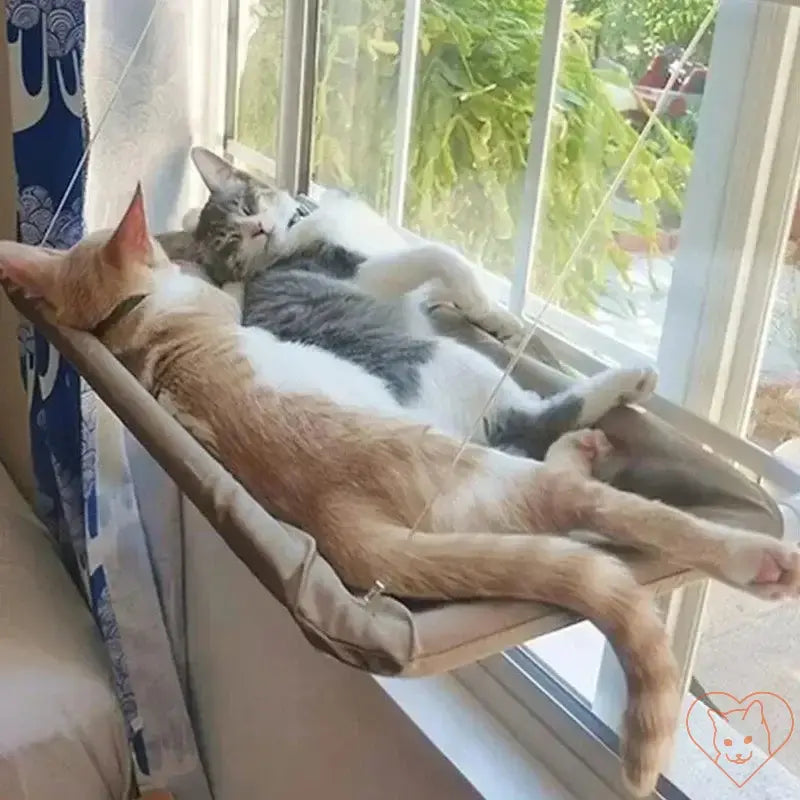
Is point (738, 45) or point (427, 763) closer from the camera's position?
point (738, 45)

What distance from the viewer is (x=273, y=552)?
73 centimetres

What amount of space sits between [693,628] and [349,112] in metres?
0.84

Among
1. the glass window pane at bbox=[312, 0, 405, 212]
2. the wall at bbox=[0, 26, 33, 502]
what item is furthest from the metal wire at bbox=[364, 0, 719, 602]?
the wall at bbox=[0, 26, 33, 502]

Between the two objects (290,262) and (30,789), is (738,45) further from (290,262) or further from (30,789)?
(30,789)

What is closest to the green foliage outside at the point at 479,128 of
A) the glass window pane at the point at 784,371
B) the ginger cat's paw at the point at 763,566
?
the glass window pane at the point at 784,371

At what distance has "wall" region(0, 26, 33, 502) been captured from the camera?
1.77 metres

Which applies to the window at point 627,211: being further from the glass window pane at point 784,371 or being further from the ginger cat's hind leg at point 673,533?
the ginger cat's hind leg at point 673,533

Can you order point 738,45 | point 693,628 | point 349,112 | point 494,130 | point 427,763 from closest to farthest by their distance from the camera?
point 738,45, point 693,628, point 427,763, point 494,130, point 349,112

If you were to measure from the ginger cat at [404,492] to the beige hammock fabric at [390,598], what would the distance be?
0.02 meters

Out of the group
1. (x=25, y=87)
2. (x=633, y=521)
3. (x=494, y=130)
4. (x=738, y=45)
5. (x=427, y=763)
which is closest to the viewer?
(x=633, y=521)

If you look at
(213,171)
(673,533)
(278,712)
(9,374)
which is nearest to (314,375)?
(673,533)

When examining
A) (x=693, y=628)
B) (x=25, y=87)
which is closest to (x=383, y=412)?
(x=693, y=628)

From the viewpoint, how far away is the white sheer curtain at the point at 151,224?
57.2 inches

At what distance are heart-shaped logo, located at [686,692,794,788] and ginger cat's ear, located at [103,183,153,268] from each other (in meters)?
0.64
